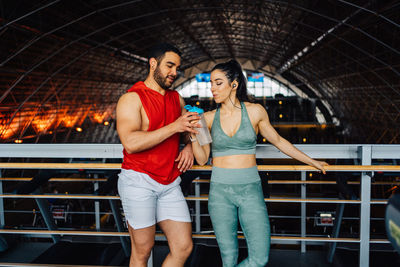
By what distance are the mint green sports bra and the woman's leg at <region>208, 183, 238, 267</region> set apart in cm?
23

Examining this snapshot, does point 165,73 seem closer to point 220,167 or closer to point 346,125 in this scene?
point 220,167

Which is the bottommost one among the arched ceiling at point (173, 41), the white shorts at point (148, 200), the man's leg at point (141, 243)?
the man's leg at point (141, 243)

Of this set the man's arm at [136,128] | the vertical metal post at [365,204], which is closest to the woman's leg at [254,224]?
the man's arm at [136,128]

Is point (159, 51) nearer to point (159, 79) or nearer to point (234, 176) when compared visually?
point (159, 79)

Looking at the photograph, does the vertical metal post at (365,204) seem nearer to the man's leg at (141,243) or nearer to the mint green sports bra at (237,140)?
the mint green sports bra at (237,140)

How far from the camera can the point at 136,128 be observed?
1804mm

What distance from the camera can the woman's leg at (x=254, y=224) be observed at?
75.6 inches

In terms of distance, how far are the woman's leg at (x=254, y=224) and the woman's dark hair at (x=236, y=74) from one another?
61 cm

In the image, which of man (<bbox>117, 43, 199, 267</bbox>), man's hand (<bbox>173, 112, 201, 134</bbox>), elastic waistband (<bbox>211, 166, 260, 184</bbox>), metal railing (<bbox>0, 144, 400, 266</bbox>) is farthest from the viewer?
metal railing (<bbox>0, 144, 400, 266</bbox>)

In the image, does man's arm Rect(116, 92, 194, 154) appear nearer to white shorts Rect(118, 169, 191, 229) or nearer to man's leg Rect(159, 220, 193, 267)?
white shorts Rect(118, 169, 191, 229)

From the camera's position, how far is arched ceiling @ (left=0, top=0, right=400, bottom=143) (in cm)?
1371

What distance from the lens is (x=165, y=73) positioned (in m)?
1.90

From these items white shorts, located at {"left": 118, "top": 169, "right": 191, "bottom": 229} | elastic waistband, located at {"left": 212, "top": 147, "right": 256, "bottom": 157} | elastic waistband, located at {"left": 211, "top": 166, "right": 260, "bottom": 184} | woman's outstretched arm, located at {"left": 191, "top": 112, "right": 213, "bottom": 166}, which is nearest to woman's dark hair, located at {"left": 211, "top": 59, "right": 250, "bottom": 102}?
woman's outstretched arm, located at {"left": 191, "top": 112, "right": 213, "bottom": 166}

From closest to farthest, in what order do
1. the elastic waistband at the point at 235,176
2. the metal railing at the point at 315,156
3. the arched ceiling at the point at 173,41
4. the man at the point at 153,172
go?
the man at the point at 153,172 < the elastic waistband at the point at 235,176 < the metal railing at the point at 315,156 < the arched ceiling at the point at 173,41
